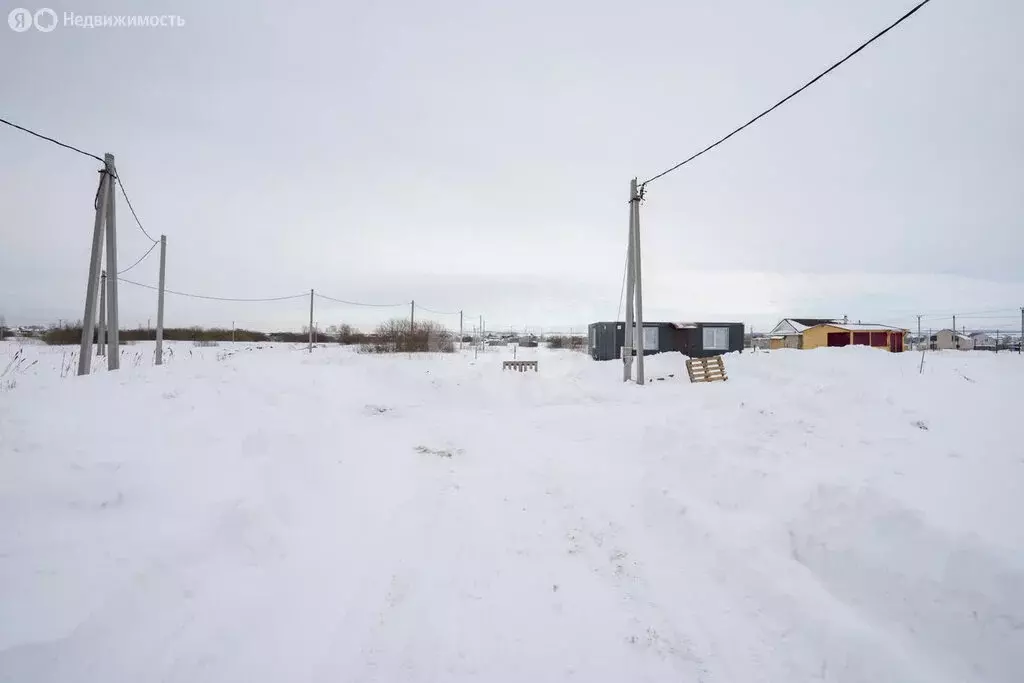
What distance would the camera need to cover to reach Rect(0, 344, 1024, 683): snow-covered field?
8.58 ft

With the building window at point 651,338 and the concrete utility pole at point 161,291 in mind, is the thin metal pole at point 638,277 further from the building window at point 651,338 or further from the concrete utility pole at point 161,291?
the concrete utility pole at point 161,291

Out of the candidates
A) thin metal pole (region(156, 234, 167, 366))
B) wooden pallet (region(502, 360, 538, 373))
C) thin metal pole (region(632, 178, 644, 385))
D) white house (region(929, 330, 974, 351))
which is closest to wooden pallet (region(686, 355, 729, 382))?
thin metal pole (region(632, 178, 644, 385))

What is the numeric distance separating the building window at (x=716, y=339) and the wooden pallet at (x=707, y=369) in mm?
13603

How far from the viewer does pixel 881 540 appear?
341cm

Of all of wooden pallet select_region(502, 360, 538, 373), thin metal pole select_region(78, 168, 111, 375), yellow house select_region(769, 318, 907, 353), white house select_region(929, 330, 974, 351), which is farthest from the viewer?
white house select_region(929, 330, 974, 351)

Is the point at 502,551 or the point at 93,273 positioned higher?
the point at 93,273

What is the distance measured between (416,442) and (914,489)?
6.79 m

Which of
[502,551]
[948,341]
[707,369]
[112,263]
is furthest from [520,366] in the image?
[948,341]

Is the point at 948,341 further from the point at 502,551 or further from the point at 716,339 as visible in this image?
the point at 502,551

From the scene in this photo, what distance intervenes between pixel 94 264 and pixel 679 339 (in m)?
28.3

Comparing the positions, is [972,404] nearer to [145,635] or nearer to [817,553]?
[817,553]

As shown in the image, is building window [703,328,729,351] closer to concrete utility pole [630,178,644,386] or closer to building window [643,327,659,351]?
building window [643,327,659,351]

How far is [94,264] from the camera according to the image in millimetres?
9305

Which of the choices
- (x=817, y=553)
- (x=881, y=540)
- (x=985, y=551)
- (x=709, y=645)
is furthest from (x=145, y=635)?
(x=985, y=551)
